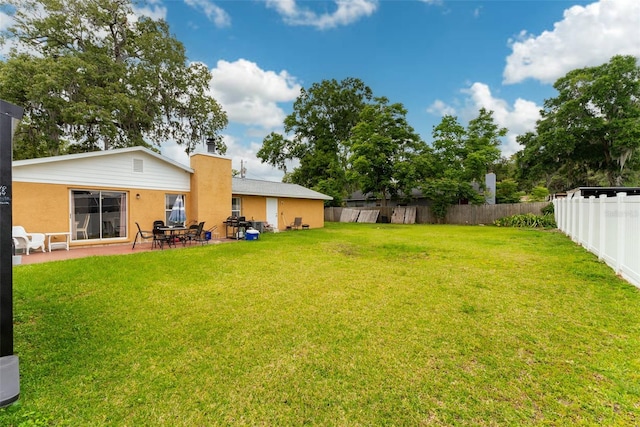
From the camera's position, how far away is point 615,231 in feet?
18.3

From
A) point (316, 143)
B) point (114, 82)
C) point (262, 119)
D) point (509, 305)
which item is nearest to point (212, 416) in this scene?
point (509, 305)

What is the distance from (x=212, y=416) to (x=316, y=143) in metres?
33.1

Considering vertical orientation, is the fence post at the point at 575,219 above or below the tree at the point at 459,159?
below

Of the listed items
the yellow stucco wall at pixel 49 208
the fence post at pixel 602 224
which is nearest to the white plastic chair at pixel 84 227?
the yellow stucco wall at pixel 49 208

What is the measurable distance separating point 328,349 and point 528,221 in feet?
64.5

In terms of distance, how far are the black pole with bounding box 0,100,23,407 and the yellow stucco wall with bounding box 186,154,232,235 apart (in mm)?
9987

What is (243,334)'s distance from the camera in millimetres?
3396

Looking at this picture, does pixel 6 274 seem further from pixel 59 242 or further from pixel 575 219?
pixel 575 219

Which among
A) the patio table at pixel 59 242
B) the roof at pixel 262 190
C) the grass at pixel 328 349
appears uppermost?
the roof at pixel 262 190

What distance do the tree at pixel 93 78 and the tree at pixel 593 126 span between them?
2945 cm

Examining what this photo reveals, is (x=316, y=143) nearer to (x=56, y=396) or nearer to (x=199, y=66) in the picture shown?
(x=199, y=66)

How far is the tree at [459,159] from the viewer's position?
20922mm

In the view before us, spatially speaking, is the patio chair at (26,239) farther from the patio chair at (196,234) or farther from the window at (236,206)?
the window at (236,206)

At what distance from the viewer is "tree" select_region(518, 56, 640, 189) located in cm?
2042
